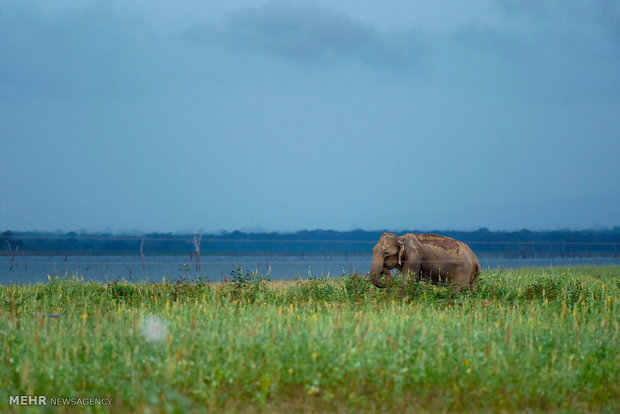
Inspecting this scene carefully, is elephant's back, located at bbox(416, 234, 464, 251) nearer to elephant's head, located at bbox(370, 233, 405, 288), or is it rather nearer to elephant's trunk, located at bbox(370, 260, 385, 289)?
elephant's head, located at bbox(370, 233, 405, 288)

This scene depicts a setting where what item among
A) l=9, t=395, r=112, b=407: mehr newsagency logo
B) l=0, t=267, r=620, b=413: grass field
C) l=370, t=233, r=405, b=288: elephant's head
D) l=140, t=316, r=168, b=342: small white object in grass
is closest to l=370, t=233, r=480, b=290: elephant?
l=370, t=233, r=405, b=288: elephant's head

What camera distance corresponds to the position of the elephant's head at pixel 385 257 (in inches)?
607

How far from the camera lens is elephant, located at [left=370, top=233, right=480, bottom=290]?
51.2 ft

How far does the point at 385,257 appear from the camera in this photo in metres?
15.7

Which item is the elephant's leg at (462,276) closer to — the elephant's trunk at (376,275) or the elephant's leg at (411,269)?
the elephant's leg at (411,269)

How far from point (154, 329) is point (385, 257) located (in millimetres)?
7478

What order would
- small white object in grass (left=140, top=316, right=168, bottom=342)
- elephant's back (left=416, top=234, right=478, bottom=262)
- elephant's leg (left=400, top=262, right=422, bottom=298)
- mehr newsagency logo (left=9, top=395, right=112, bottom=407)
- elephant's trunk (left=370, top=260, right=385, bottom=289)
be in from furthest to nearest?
elephant's back (left=416, top=234, right=478, bottom=262) → elephant's leg (left=400, top=262, right=422, bottom=298) → elephant's trunk (left=370, top=260, right=385, bottom=289) → small white object in grass (left=140, top=316, right=168, bottom=342) → mehr newsagency logo (left=9, top=395, right=112, bottom=407)

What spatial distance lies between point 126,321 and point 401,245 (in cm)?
738

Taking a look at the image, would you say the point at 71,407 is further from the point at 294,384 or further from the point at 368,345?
the point at 368,345

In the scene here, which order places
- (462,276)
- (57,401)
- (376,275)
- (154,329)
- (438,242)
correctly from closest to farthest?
(57,401)
(154,329)
(376,275)
(462,276)
(438,242)

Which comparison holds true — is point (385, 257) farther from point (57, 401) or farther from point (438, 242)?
point (57, 401)

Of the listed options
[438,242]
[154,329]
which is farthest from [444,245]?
[154,329]

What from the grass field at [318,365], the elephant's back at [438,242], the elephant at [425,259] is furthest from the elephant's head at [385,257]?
the grass field at [318,365]

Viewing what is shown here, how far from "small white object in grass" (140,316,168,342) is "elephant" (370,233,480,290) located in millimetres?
6589
